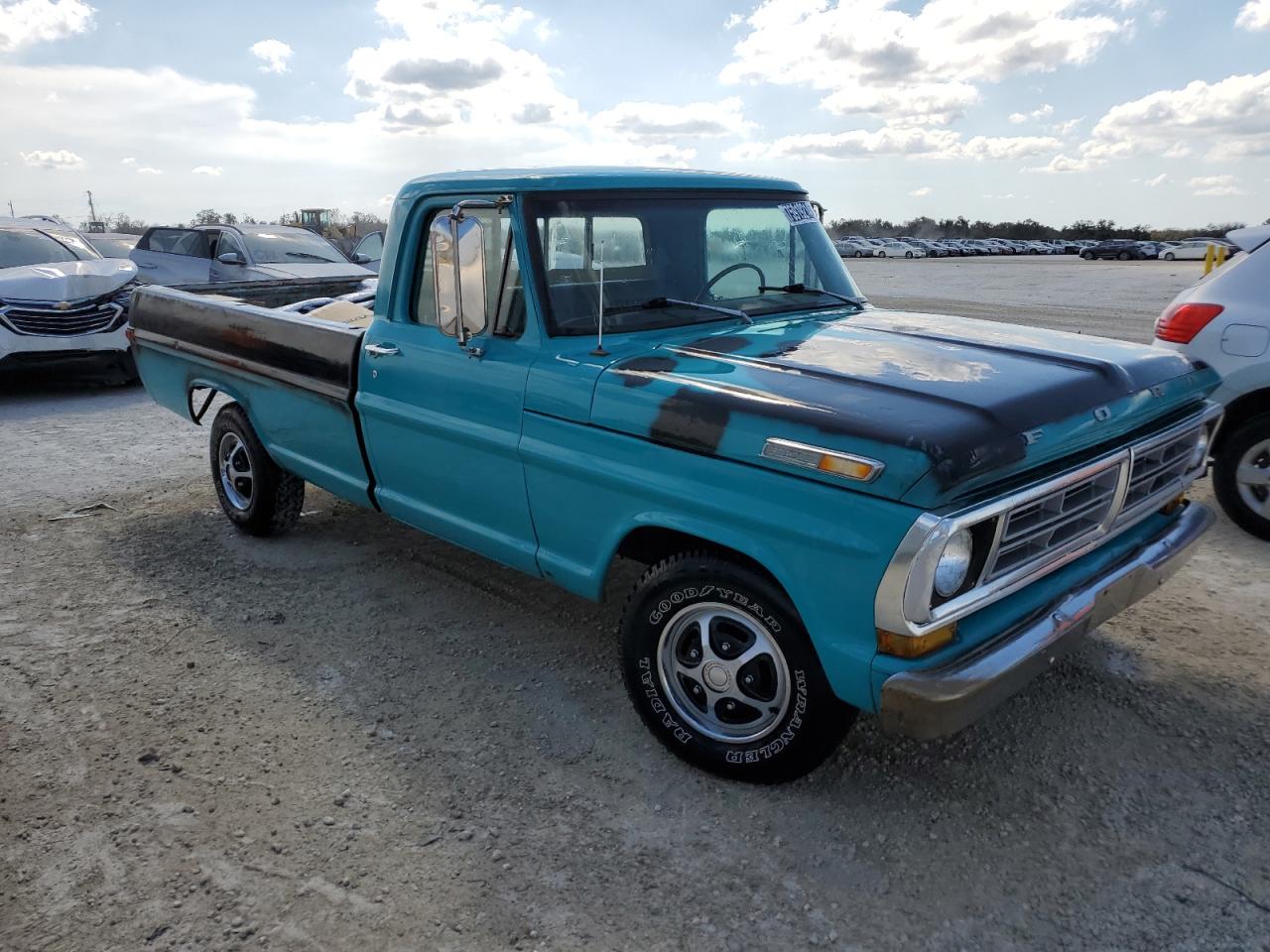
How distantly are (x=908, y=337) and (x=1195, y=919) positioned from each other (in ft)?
7.05

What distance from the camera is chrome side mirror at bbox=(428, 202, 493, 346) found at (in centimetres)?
351

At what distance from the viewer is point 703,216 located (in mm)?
4047

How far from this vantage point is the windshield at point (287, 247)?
40.8 ft

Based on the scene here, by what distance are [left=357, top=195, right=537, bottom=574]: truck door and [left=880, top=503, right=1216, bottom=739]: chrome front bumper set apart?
1.65 meters

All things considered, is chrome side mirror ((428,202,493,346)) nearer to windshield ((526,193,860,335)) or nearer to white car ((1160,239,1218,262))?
windshield ((526,193,860,335))

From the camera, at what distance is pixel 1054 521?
9.55 feet

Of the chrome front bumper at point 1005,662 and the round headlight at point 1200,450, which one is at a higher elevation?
the round headlight at point 1200,450

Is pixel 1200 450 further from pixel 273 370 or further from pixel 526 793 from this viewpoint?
pixel 273 370

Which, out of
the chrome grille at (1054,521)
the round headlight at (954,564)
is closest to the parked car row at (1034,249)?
the chrome grille at (1054,521)

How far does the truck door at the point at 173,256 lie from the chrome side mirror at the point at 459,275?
10553 mm

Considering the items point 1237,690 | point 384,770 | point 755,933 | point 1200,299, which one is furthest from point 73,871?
point 1200,299

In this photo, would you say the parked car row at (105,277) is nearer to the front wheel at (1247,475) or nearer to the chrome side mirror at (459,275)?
the chrome side mirror at (459,275)


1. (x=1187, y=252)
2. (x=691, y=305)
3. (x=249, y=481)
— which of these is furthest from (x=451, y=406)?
(x=1187, y=252)

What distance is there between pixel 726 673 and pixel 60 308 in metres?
9.12
